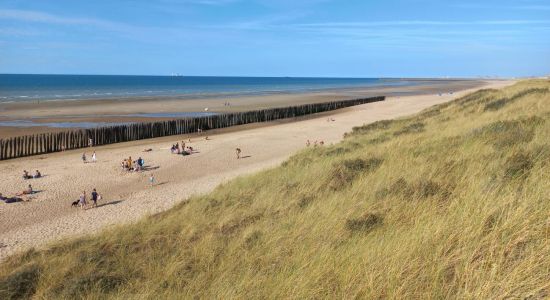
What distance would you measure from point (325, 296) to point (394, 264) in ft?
2.23

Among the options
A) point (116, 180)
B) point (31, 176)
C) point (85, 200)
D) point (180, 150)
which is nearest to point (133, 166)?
point (116, 180)

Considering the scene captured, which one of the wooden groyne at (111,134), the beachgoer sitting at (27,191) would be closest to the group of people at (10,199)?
the beachgoer sitting at (27,191)

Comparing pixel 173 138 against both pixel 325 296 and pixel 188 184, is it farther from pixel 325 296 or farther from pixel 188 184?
pixel 325 296

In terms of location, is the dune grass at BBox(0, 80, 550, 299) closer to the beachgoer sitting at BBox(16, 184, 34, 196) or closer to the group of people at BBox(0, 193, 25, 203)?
the group of people at BBox(0, 193, 25, 203)

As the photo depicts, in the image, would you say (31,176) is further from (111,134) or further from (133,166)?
(111,134)

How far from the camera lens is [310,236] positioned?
559 cm

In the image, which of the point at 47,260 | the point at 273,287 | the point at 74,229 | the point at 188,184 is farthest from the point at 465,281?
the point at 188,184

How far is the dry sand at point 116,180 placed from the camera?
1385 cm

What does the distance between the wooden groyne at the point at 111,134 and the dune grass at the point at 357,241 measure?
21.7 metres

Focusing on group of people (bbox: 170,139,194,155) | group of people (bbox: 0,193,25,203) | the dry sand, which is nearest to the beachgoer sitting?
the dry sand

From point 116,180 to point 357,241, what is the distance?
1718cm

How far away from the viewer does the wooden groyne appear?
2789 centimetres

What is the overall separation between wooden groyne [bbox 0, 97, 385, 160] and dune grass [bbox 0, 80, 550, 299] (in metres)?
21.7

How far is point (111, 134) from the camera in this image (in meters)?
32.9
